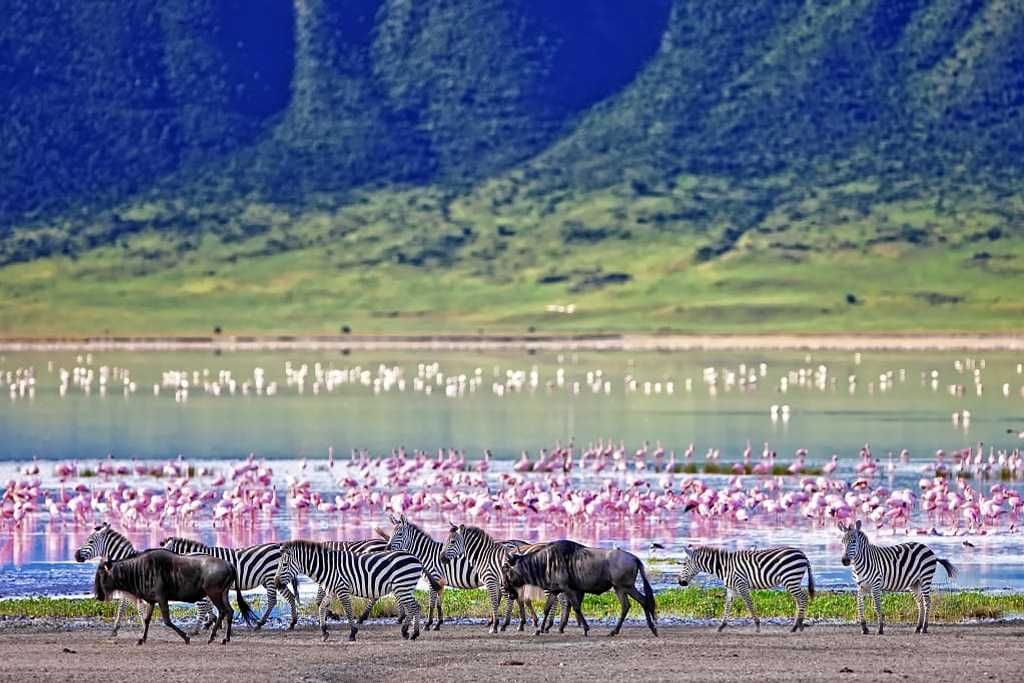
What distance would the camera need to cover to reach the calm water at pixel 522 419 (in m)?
31.2

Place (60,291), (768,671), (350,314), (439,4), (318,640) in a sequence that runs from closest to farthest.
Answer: (768,671) → (318,640) → (350,314) → (60,291) → (439,4)

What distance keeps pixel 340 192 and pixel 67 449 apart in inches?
4634

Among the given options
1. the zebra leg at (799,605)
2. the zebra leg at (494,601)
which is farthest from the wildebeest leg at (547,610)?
the zebra leg at (799,605)

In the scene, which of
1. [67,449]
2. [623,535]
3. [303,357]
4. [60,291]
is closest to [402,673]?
[623,535]

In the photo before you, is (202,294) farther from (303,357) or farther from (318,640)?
(318,640)

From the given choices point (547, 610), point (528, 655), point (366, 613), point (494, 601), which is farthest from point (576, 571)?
point (366, 613)

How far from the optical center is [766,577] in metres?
21.6

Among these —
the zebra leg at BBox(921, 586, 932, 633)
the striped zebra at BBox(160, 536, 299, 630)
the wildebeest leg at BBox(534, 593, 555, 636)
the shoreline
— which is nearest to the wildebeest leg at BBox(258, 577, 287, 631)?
the striped zebra at BBox(160, 536, 299, 630)

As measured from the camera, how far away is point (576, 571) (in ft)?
68.1

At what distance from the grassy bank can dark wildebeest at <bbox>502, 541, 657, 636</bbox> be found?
2.03 meters

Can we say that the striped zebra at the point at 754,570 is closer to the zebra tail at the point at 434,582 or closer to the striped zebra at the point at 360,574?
the zebra tail at the point at 434,582

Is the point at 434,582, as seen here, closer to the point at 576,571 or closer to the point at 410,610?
the point at 410,610

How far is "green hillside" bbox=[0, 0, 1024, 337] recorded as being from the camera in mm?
135000

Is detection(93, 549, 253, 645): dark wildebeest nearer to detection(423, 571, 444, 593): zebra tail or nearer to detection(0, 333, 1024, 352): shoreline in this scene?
detection(423, 571, 444, 593): zebra tail
